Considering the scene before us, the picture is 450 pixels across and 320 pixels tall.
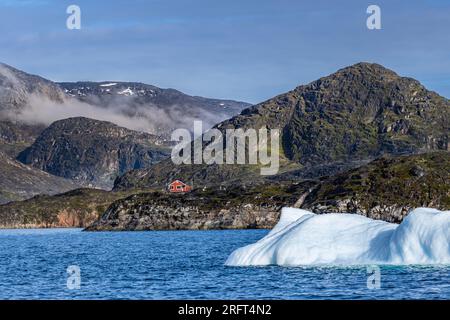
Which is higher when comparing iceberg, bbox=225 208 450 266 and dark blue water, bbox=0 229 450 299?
iceberg, bbox=225 208 450 266

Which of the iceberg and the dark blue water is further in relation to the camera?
the iceberg

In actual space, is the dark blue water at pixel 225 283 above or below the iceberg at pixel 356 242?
below

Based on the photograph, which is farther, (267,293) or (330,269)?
(330,269)

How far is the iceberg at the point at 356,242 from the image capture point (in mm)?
71625

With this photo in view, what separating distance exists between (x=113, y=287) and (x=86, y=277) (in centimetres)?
1299

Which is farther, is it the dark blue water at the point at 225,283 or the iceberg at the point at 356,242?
the iceberg at the point at 356,242

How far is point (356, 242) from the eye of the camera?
251 ft

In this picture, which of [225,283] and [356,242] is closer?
[225,283]

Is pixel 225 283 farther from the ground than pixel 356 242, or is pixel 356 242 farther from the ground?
pixel 356 242

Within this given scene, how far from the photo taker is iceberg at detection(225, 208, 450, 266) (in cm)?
7162
